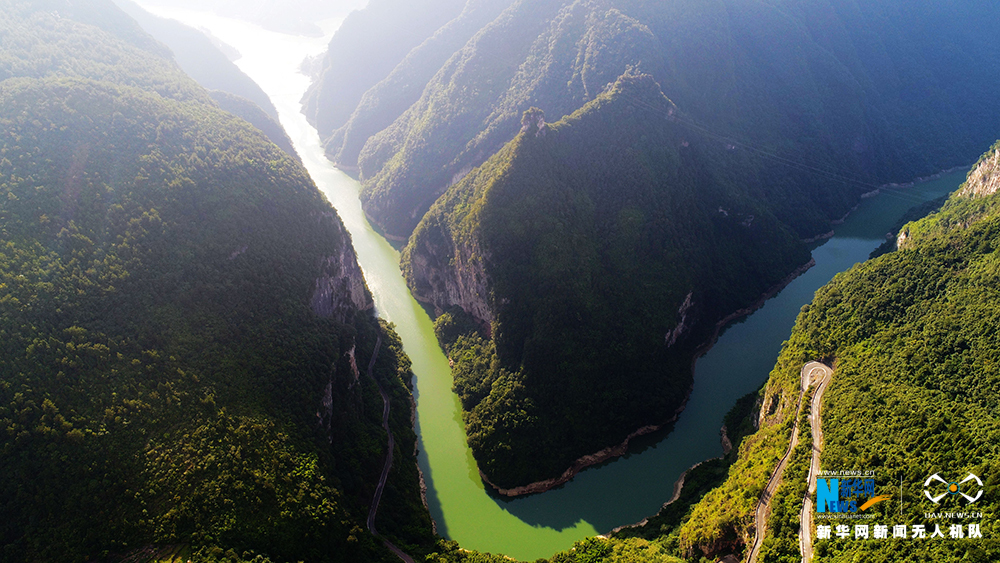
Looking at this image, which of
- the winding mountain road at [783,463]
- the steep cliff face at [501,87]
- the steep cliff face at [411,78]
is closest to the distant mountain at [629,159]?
the steep cliff face at [501,87]

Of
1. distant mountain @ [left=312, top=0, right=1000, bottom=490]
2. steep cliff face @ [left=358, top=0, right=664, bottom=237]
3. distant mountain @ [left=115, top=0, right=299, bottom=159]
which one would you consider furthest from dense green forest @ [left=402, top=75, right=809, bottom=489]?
distant mountain @ [left=115, top=0, right=299, bottom=159]

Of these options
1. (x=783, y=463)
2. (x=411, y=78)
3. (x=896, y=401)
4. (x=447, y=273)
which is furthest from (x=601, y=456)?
(x=411, y=78)

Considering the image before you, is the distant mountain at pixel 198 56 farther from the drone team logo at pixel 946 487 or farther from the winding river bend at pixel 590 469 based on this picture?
the drone team logo at pixel 946 487

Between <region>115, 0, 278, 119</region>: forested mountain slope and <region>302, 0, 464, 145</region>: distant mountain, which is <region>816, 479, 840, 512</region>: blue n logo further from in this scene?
<region>115, 0, 278, 119</region>: forested mountain slope

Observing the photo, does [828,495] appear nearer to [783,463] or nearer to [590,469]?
[783,463]

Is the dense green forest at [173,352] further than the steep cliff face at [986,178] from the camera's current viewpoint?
No

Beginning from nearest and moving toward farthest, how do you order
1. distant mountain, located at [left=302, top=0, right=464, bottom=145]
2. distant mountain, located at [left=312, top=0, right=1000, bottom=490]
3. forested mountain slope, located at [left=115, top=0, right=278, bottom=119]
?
1. distant mountain, located at [left=312, top=0, right=1000, bottom=490]
2. forested mountain slope, located at [left=115, top=0, right=278, bottom=119]
3. distant mountain, located at [left=302, top=0, right=464, bottom=145]
